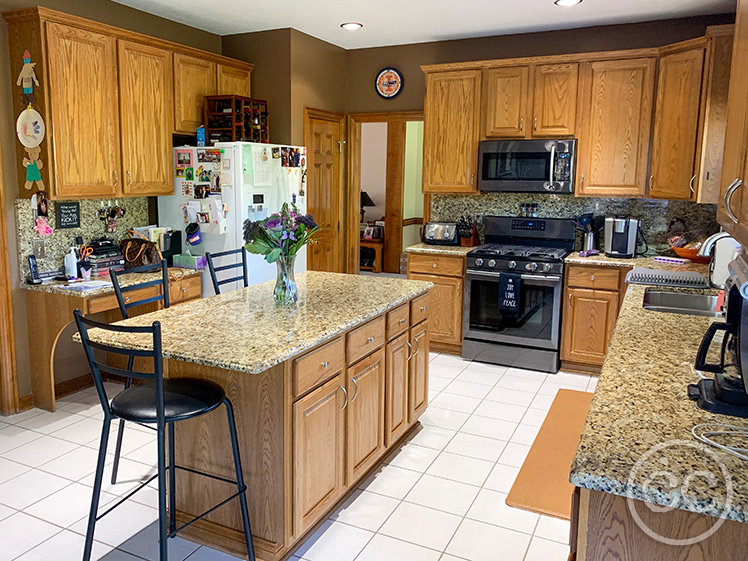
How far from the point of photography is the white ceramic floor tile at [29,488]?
2.75 m

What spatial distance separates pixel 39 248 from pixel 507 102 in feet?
11.8

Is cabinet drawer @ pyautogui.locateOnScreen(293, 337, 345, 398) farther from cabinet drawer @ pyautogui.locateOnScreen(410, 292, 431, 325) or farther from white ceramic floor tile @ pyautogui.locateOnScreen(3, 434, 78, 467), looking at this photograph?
white ceramic floor tile @ pyautogui.locateOnScreen(3, 434, 78, 467)

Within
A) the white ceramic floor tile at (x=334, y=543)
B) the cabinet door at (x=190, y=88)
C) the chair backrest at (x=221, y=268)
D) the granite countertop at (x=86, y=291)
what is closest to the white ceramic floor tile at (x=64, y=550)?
the white ceramic floor tile at (x=334, y=543)

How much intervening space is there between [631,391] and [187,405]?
1.45 metres

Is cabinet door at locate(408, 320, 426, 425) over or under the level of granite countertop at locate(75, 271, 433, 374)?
under

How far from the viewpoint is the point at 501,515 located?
8.87ft

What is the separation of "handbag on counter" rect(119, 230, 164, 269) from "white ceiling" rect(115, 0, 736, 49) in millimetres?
1697

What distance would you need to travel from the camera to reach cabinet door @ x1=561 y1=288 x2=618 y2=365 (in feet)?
14.7

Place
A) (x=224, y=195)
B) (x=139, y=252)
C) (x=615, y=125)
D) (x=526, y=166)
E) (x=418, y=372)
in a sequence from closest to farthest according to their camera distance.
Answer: (x=418, y=372), (x=139, y=252), (x=224, y=195), (x=615, y=125), (x=526, y=166)

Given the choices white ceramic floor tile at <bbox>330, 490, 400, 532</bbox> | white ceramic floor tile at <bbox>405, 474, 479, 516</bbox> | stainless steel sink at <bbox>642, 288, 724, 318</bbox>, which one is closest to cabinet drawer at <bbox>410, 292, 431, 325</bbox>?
white ceramic floor tile at <bbox>405, 474, 479, 516</bbox>

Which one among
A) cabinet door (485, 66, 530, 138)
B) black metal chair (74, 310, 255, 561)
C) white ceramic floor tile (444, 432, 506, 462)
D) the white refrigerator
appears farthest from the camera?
cabinet door (485, 66, 530, 138)

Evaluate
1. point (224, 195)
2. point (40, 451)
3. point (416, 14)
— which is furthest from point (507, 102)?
point (40, 451)

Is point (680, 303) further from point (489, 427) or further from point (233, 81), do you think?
point (233, 81)

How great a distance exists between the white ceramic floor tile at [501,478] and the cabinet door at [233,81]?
3570 millimetres
